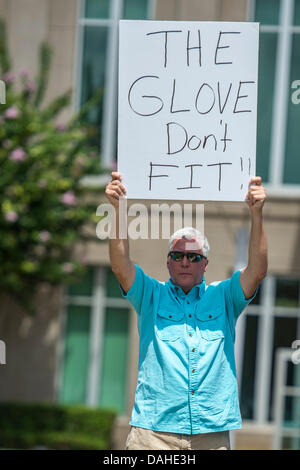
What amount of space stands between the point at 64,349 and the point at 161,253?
6.54ft

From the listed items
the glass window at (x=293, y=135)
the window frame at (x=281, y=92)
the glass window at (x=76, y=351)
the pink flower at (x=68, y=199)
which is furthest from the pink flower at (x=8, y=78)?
the glass window at (x=293, y=135)

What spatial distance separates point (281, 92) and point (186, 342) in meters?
8.64

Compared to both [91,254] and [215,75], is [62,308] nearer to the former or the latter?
[91,254]

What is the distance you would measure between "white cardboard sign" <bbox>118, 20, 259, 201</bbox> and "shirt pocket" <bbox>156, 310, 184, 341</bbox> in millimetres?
627

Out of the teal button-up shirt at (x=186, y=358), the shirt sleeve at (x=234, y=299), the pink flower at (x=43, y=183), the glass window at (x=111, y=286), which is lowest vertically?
the glass window at (x=111, y=286)

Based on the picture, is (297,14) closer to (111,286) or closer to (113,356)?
(111,286)

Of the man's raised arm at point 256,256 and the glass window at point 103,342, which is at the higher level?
the man's raised arm at point 256,256

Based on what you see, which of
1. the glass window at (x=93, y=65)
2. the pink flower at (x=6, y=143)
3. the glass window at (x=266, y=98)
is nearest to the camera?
the pink flower at (x=6, y=143)

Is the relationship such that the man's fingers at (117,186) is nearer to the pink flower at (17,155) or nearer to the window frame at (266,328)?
the pink flower at (17,155)

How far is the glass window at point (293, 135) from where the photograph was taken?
39.3 feet

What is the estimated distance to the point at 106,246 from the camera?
11.8 m

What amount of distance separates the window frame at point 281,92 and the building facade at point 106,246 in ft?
0.05

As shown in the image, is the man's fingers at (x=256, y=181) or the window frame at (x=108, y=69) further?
the window frame at (x=108, y=69)

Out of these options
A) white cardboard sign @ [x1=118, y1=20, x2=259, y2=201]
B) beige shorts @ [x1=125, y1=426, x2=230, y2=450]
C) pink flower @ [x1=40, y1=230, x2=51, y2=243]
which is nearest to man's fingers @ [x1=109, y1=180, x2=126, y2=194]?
white cardboard sign @ [x1=118, y1=20, x2=259, y2=201]
